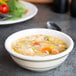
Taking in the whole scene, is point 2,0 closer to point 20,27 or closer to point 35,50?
point 20,27

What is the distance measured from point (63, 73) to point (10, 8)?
24.0 inches

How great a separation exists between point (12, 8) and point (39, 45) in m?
0.51

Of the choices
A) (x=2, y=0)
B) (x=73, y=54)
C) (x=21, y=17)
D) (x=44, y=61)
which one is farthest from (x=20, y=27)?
(x=44, y=61)

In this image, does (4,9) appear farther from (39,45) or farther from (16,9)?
(39,45)

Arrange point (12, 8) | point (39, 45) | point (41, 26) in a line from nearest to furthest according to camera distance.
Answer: point (39, 45), point (41, 26), point (12, 8)

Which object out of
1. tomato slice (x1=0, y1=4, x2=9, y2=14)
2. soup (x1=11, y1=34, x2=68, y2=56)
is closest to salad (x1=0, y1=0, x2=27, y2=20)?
tomato slice (x1=0, y1=4, x2=9, y2=14)

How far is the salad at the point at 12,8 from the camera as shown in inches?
52.0

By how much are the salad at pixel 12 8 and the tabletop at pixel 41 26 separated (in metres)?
0.06

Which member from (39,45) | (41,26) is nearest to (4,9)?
(41,26)

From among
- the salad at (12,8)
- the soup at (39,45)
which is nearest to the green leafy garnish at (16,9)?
the salad at (12,8)

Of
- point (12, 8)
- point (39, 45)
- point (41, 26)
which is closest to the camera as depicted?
point (39, 45)

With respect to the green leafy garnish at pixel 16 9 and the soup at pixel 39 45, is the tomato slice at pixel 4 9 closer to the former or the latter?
the green leafy garnish at pixel 16 9

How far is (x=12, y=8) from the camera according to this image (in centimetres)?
136

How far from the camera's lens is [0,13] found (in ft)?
4.27
